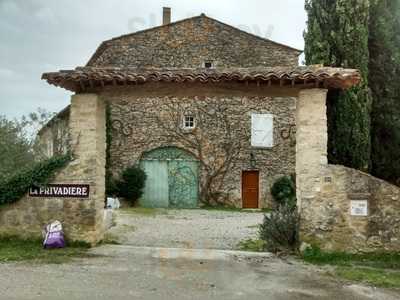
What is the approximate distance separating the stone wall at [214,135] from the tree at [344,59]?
1005 cm

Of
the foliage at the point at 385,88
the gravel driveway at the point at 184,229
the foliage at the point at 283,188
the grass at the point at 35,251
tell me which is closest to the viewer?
the grass at the point at 35,251

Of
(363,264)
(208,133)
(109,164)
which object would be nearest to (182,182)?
(208,133)

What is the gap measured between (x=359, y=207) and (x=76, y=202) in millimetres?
5324

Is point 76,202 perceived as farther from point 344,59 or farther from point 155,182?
point 155,182

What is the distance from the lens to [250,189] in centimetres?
2281

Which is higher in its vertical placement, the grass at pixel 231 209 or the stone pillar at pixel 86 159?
the stone pillar at pixel 86 159

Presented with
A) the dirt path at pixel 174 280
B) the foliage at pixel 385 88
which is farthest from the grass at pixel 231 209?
the dirt path at pixel 174 280

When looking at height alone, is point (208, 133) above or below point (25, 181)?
above

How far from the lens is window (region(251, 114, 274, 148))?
74.3 feet

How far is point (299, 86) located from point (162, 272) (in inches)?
174

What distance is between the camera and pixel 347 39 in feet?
39.6

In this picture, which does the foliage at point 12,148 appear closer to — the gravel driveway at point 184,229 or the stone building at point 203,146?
the gravel driveway at point 184,229

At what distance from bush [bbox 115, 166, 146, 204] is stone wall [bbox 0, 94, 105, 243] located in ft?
39.4

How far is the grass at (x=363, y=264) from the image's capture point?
304 inches
